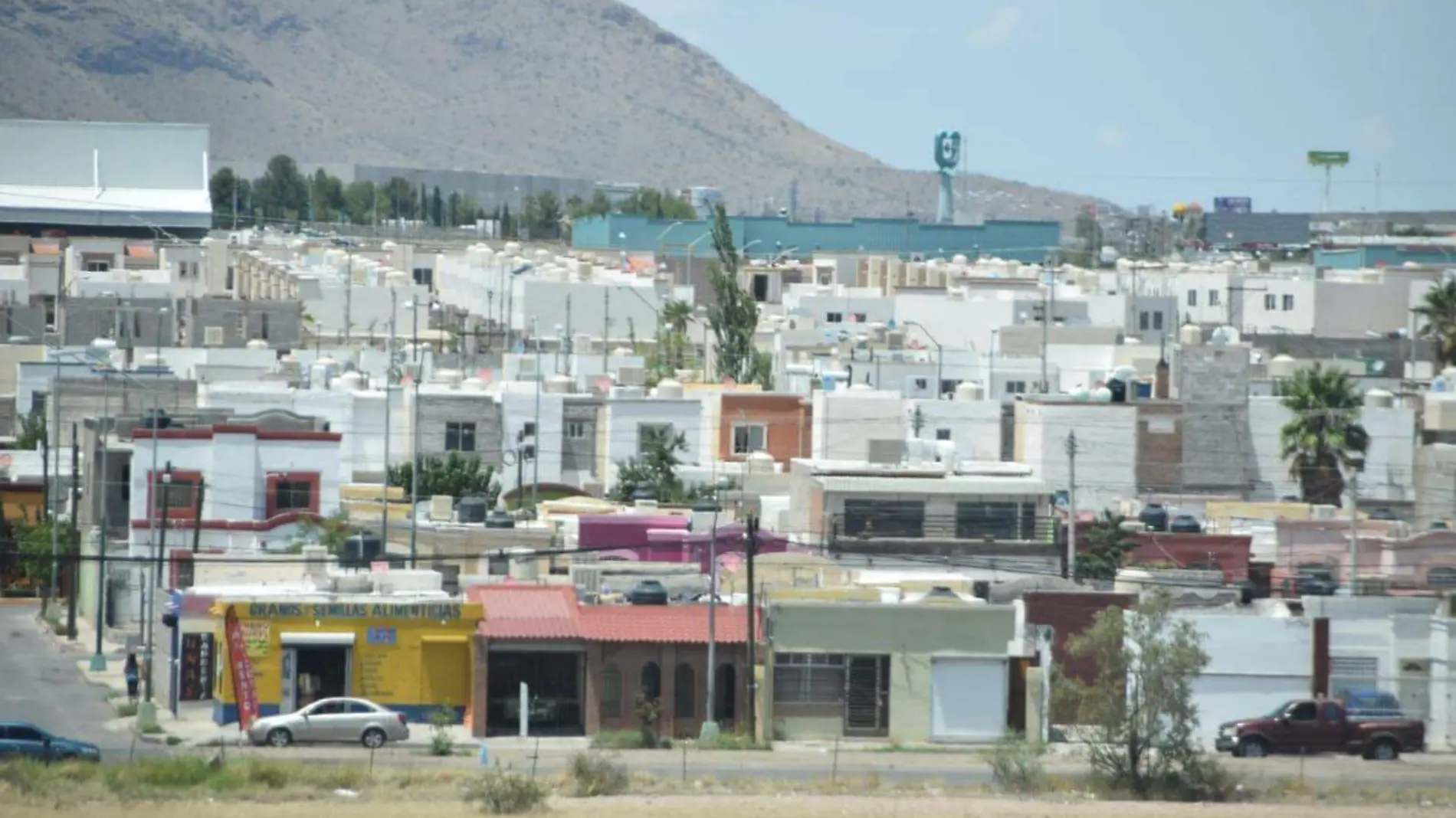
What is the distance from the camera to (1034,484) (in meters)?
41.5

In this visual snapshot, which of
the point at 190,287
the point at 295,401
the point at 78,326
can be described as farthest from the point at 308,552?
the point at 190,287

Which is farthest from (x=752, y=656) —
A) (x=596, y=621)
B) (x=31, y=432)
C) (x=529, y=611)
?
(x=31, y=432)

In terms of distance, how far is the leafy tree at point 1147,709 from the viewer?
97.5ft

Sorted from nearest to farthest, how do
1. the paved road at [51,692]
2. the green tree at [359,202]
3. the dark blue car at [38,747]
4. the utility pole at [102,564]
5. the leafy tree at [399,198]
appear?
1. the dark blue car at [38,747]
2. the paved road at [51,692]
3. the utility pole at [102,564]
4. the green tree at [359,202]
5. the leafy tree at [399,198]

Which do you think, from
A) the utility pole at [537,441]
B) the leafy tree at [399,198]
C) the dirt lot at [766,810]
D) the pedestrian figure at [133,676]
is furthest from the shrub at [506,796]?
the leafy tree at [399,198]

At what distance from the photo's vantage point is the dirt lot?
2645cm

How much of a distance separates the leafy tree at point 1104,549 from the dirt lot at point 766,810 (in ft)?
36.9

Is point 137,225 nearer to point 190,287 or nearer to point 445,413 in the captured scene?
point 190,287

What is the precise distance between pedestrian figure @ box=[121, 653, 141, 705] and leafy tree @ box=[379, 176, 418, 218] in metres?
135

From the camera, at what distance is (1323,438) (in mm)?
53781

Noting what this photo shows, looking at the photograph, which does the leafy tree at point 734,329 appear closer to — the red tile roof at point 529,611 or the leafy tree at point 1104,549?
the leafy tree at point 1104,549

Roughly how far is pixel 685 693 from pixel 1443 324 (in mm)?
44216

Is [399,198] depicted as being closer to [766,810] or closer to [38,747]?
[38,747]

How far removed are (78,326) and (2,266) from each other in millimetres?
15507
